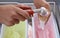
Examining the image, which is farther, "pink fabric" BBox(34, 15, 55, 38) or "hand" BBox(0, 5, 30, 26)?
"pink fabric" BBox(34, 15, 55, 38)

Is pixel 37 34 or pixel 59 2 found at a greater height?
pixel 59 2

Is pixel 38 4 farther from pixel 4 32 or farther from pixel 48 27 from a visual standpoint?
pixel 4 32

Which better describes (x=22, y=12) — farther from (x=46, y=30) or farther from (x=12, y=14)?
(x=46, y=30)

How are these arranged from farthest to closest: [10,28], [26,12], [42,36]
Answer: [10,28]
[42,36]
[26,12]

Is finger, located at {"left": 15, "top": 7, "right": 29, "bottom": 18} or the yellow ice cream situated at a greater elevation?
finger, located at {"left": 15, "top": 7, "right": 29, "bottom": 18}

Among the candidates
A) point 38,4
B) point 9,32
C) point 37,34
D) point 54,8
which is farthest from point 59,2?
point 9,32

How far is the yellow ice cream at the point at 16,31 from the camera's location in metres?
1.24

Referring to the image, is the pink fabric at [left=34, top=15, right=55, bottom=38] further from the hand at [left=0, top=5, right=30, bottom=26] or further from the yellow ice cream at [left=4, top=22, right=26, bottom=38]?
the hand at [left=0, top=5, right=30, bottom=26]

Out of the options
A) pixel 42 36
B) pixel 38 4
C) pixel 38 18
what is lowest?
pixel 42 36

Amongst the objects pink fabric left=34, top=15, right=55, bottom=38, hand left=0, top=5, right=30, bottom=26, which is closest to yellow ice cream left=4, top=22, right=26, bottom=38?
pink fabric left=34, top=15, right=55, bottom=38

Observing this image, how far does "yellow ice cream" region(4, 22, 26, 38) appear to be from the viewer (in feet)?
4.07

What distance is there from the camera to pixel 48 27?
1250 millimetres

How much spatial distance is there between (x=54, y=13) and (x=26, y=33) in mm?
333

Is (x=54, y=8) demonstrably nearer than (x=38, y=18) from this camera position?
No
